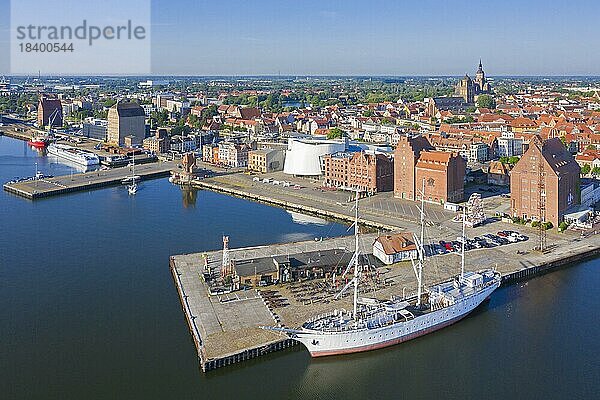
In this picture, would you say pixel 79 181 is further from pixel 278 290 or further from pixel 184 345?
pixel 184 345

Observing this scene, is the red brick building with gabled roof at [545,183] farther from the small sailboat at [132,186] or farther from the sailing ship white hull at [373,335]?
the small sailboat at [132,186]

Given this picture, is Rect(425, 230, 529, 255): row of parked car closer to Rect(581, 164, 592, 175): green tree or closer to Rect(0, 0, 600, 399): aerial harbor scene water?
Rect(0, 0, 600, 399): aerial harbor scene water

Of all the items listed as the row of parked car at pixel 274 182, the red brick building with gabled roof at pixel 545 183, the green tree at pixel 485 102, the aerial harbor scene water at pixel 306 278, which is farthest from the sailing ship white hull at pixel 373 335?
the green tree at pixel 485 102

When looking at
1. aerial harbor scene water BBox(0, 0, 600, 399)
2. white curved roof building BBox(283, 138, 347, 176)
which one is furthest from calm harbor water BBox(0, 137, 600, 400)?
white curved roof building BBox(283, 138, 347, 176)

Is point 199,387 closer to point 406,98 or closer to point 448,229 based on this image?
point 448,229

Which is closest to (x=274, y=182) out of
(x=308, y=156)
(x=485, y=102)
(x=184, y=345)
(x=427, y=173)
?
(x=308, y=156)
